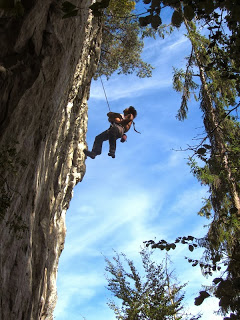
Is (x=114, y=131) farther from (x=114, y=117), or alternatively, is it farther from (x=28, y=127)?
(x=28, y=127)

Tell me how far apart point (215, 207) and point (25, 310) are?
574 cm

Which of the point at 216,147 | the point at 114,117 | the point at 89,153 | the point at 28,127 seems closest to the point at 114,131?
the point at 114,117

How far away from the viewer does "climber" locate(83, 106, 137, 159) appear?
43.4 feet

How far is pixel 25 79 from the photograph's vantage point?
15.9 feet

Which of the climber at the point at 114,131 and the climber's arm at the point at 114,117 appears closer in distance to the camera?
the climber at the point at 114,131

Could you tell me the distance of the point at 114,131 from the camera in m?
13.2

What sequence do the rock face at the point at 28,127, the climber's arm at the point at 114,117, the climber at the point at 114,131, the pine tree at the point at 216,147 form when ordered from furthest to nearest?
the climber's arm at the point at 114,117 < the climber at the point at 114,131 < the pine tree at the point at 216,147 < the rock face at the point at 28,127

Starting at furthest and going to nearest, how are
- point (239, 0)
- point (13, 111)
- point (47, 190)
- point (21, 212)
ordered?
point (47, 190), point (21, 212), point (13, 111), point (239, 0)

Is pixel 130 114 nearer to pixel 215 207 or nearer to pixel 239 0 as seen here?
pixel 215 207

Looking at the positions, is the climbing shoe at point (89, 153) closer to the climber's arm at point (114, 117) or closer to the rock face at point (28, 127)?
the climber's arm at point (114, 117)

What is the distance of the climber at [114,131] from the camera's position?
13234 mm

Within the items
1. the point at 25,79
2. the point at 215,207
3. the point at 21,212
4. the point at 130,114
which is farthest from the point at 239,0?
the point at 130,114

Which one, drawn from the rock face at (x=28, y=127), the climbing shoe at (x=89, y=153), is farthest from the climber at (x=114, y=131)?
the rock face at (x=28, y=127)

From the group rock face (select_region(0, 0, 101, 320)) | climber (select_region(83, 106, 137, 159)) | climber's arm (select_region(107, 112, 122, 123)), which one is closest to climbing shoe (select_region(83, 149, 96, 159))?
climber (select_region(83, 106, 137, 159))
